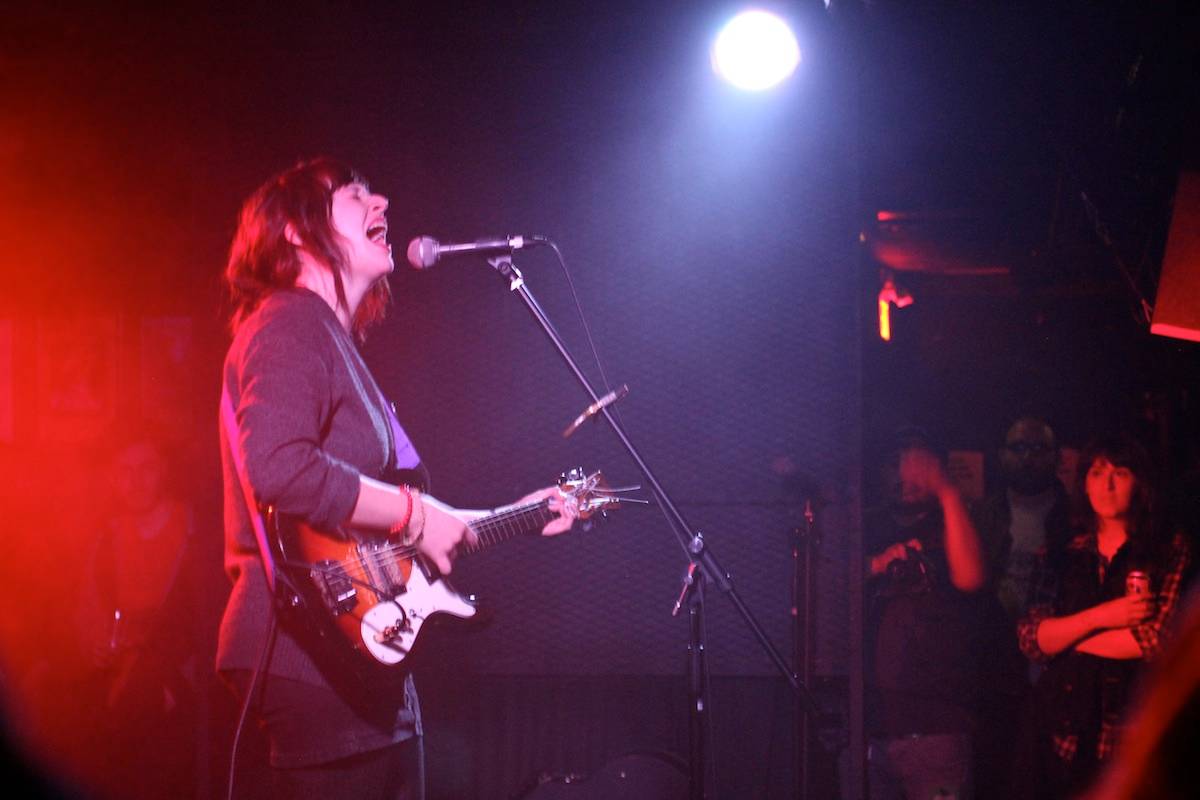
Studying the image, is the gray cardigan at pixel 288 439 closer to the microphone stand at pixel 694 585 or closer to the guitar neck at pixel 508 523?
the guitar neck at pixel 508 523

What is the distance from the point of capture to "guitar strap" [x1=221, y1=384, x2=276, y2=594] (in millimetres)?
1764

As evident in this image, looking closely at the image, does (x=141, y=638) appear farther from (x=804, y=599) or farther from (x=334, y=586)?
(x=804, y=599)

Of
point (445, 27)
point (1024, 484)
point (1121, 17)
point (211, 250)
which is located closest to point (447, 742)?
point (211, 250)

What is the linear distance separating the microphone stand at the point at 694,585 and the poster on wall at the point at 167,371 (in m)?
1.61

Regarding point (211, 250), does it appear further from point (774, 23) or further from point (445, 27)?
point (774, 23)

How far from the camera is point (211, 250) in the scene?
342cm

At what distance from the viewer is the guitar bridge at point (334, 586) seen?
180 cm

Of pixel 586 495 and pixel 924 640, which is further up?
pixel 586 495

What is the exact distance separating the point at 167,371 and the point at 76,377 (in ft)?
1.36

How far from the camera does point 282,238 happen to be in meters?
2.09

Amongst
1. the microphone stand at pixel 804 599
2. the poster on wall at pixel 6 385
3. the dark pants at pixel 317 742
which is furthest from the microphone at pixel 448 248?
the poster on wall at pixel 6 385

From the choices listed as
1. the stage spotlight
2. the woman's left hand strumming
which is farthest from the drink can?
the stage spotlight

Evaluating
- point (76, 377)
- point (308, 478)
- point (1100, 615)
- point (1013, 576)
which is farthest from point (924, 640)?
point (76, 377)

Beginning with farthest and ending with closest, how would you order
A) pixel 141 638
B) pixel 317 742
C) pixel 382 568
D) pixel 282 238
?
pixel 141 638 → pixel 282 238 → pixel 382 568 → pixel 317 742
